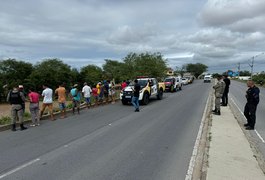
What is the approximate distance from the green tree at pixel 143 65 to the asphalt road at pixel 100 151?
36519 mm

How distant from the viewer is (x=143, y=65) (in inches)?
1976

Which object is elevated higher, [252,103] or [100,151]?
[252,103]

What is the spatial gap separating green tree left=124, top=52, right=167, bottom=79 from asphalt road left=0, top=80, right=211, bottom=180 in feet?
120

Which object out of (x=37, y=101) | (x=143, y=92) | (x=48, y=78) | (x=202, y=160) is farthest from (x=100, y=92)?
(x=48, y=78)

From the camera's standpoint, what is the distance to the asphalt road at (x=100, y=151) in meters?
5.54

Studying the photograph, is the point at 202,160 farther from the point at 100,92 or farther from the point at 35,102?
the point at 100,92

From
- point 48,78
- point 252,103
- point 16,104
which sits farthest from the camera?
point 48,78

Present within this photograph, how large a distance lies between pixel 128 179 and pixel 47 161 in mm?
2248

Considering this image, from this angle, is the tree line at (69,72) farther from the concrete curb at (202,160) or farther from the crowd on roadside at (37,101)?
the concrete curb at (202,160)

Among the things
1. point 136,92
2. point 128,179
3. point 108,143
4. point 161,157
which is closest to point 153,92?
point 136,92

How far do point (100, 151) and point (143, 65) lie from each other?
4359cm

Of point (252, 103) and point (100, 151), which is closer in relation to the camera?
point (100, 151)

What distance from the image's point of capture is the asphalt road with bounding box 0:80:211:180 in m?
5.54

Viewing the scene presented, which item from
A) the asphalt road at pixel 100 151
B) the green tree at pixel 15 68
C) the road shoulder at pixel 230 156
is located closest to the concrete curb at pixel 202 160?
the road shoulder at pixel 230 156
